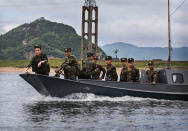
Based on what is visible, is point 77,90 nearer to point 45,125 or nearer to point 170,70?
point 170,70

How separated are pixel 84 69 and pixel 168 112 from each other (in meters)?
6.11

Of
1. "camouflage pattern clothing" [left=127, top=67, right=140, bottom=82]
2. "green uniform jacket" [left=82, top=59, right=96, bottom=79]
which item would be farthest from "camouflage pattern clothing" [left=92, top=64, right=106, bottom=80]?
"camouflage pattern clothing" [left=127, top=67, right=140, bottom=82]

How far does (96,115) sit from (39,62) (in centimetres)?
532

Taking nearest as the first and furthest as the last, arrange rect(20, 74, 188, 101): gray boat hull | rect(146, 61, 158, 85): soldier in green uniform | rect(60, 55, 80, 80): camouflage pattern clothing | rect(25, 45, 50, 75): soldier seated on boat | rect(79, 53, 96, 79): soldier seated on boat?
rect(25, 45, 50, 75): soldier seated on boat
rect(60, 55, 80, 80): camouflage pattern clothing
rect(20, 74, 188, 101): gray boat hull
rect(79, 53, 96, 79): soldier seated on boat
rect(146, 61, 158, 85): soldier in green uniform

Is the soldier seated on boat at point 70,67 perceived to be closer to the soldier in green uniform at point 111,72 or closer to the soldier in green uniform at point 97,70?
the soldier in green uniform at point 97,70

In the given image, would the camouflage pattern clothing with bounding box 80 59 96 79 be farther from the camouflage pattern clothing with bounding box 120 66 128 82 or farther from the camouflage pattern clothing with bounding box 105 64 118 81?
the camouflage pattern clothing with bounding box 120 66 128 82

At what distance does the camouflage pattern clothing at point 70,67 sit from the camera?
959 inches

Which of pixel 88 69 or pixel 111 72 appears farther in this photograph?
pixel 111 72

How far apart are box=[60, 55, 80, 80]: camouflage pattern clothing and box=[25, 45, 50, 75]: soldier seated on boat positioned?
954mm

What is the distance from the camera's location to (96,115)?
1961cm

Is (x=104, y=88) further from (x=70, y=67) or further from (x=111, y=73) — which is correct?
(x=70, y=67)

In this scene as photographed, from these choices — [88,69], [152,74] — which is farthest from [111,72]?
[152,74]

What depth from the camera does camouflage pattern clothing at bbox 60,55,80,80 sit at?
79.9ft

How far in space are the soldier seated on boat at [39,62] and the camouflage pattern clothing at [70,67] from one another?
0.95 metres
